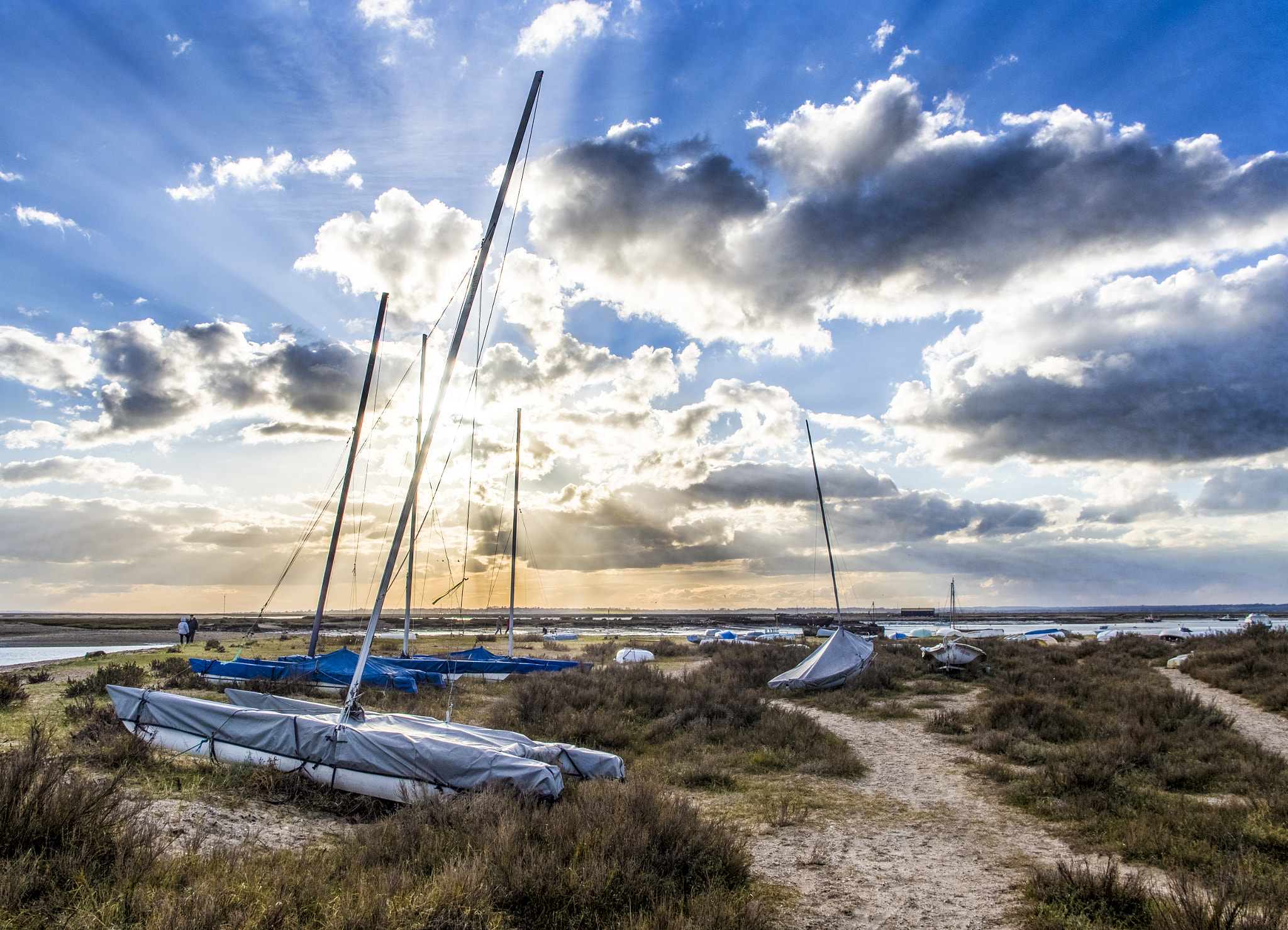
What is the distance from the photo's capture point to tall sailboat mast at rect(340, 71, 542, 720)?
9898 millimetres

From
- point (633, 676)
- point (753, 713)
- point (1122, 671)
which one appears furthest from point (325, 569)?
point (1122, 671)

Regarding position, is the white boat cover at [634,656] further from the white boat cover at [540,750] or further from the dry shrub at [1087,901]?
the dry shrub at [1087,901]

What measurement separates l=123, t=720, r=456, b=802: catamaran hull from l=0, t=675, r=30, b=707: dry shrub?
7.24m

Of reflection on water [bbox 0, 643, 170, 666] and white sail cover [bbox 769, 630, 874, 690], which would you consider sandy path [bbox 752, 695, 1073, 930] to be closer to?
white sail cover [bbox 769, 630, 874, 690]

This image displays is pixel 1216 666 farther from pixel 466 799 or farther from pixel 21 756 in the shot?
pixel 21 756

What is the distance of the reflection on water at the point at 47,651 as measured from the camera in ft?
120

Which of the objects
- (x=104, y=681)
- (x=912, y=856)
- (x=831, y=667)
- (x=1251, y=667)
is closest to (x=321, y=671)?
(x=104, y=681)

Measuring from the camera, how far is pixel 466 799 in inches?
301

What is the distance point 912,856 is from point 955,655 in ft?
68.8

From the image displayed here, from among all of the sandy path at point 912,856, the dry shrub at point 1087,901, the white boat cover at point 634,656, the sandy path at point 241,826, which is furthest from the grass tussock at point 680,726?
the white boat cover at point 634,656

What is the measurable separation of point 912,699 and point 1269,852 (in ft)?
47.6

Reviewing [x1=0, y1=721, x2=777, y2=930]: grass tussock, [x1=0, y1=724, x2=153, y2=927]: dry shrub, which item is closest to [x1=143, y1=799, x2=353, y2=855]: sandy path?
[x1=0, y1=721, x2=777, y2=930]: grass tussock

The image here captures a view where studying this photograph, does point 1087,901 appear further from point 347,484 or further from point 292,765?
point 347,484

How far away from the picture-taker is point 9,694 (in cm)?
1538
